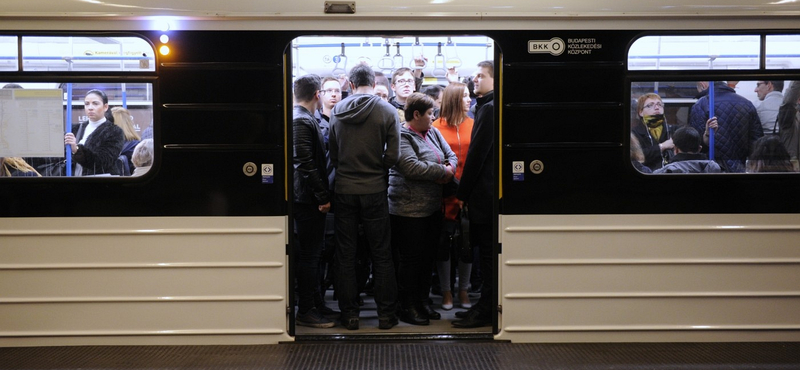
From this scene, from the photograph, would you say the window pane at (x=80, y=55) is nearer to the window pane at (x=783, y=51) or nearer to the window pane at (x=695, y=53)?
the window pane at (x=695, y=53)

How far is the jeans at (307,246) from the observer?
4652 mm

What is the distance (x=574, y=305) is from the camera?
13.8 feet

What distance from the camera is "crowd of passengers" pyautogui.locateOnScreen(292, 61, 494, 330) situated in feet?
14.8

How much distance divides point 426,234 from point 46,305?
233 centimetres

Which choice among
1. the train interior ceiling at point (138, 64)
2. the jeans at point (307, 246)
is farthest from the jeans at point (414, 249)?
the train interior ceiling at point (138, 64)

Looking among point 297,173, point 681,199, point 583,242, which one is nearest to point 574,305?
point 583,242

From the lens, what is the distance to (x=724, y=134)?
414 cm

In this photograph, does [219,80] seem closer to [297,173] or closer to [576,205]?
[297,173]

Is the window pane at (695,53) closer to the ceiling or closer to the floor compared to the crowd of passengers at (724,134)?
closer to the ceiling

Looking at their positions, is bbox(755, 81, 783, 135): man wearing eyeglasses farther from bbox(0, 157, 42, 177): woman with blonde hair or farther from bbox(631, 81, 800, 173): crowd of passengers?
bbox(0, 157, 42, 177): woman with blonde hair

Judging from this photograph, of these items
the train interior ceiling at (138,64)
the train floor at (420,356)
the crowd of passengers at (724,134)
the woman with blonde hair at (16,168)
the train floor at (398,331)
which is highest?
the train interior ceiling at (138,64)

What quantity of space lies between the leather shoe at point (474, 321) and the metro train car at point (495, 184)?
0.40 meters

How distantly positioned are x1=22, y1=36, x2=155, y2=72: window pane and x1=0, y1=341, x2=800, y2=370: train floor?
1.62 metres

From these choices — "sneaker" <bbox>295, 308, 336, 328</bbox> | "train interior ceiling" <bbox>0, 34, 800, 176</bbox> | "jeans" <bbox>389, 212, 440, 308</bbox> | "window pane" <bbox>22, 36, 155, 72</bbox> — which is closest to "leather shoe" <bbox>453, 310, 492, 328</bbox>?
"jeans" <bbox>389, 212, 440, 308</bbox>
